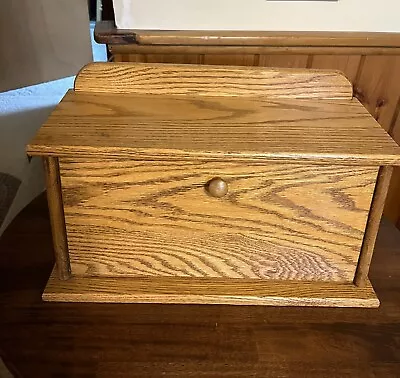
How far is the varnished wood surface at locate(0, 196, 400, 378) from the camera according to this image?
62 cm

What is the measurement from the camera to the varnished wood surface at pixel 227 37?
0.91 meters

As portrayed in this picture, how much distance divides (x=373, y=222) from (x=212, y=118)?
260 mm

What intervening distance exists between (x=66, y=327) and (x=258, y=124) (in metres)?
0.37

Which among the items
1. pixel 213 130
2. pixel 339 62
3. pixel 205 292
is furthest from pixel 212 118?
pixel 339 62

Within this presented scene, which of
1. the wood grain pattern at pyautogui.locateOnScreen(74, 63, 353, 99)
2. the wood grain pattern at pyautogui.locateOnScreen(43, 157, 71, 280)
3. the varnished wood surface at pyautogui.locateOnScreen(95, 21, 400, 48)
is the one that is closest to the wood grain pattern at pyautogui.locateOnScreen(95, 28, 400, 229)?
the varnished wood surface at pyautogui.locateOnScreen(95, 21, 400, 48)

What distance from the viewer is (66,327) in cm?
68

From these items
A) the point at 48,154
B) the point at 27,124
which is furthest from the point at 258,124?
the point at 27,124

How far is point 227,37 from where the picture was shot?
91 centimetres

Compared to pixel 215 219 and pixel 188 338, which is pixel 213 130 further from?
pixel 188 338

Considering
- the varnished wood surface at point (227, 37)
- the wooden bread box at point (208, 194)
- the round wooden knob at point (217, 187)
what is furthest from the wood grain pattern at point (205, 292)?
the varnished wood surface at point (227, 37)

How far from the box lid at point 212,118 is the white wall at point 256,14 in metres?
0.16

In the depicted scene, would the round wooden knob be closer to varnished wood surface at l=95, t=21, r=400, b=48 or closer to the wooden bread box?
the wooden bread box

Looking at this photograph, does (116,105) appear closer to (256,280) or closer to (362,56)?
(256,280)

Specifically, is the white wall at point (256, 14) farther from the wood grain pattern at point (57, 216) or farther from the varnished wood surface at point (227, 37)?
the wood grain pattern at point (57, 216)
